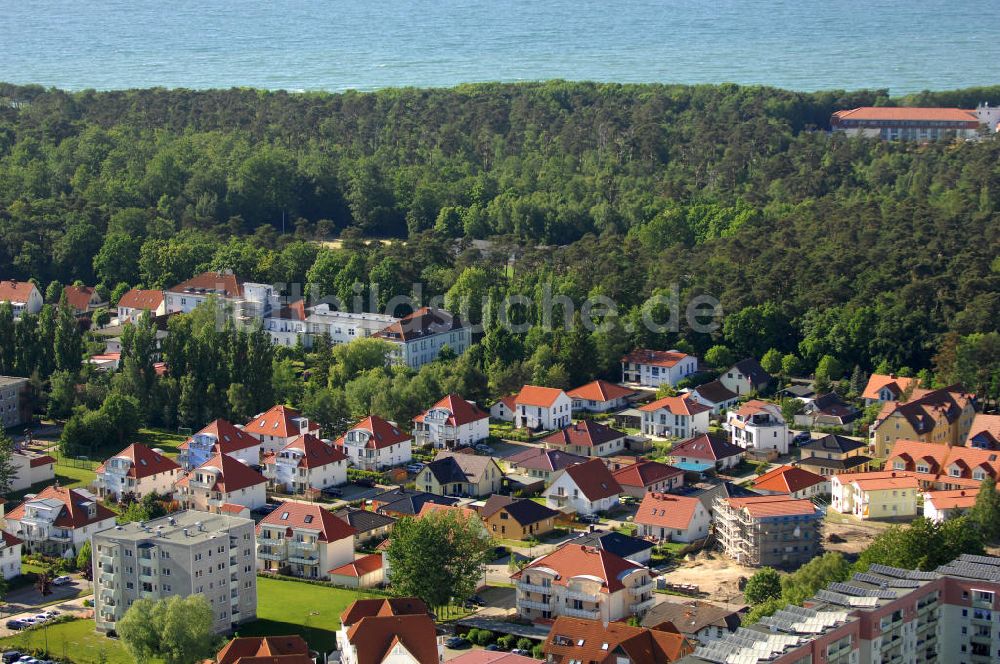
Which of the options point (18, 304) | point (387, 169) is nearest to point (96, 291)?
point (18, 304)

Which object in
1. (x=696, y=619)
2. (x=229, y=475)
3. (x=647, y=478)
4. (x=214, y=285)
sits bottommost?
(x=696, y=619)

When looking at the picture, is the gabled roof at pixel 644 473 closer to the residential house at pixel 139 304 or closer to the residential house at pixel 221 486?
the residential house at pixel 221 486

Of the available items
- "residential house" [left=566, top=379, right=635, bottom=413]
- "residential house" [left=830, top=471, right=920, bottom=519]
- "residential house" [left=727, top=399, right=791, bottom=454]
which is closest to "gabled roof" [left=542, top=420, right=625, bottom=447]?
"residential house" [left=727, top=399, right=791, bottom=454]

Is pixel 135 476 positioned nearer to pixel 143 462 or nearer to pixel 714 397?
pixel 143 462

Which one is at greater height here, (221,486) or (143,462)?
(143,462)

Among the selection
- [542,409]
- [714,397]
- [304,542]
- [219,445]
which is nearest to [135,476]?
[219,445]

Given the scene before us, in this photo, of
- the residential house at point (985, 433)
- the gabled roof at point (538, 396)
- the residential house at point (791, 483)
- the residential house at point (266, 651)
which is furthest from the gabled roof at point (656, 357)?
the residential house at point (266, 651)
